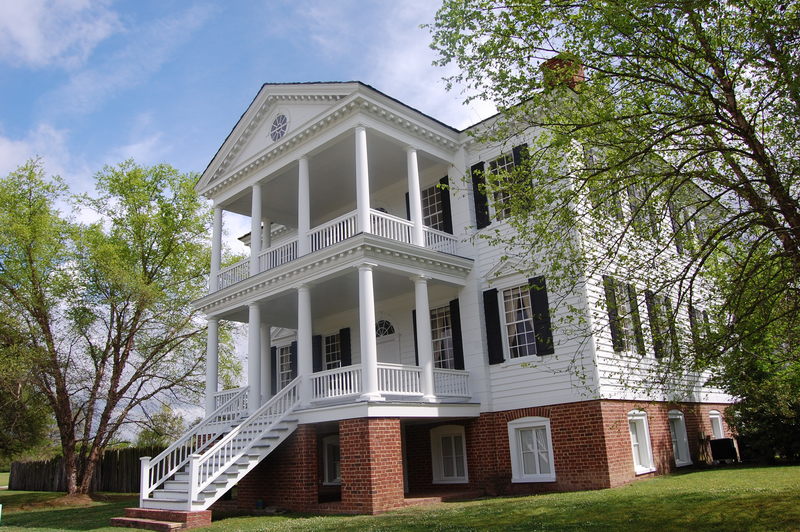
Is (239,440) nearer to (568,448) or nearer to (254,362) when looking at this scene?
(254,362)

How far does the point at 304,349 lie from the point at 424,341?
2.87 metres

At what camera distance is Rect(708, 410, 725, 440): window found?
19609 mm

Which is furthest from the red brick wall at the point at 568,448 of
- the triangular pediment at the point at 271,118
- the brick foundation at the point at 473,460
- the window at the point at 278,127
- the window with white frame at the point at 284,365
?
the window at the point at 278,127

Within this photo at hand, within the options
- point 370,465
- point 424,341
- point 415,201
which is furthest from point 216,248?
point 370,465

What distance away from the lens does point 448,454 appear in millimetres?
16891

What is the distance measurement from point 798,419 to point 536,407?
6.98 m

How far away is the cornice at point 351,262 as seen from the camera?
14.5 metres

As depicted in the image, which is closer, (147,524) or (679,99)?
(679,99)

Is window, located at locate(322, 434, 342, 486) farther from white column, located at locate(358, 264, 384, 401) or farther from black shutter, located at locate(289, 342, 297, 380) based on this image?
white column, located at locate(358, 264, 384, 401)

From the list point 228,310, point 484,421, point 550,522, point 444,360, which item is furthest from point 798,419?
point 228,310

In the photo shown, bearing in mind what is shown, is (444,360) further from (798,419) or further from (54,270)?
(54,270)

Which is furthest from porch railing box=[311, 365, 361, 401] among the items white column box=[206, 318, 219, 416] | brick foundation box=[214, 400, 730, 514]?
white column box=[206, 318, 219, 416]

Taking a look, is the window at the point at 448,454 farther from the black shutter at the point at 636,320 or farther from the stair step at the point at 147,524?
the stair step at the point at 147,524

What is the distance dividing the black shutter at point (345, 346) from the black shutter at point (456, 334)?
440 centimetres
